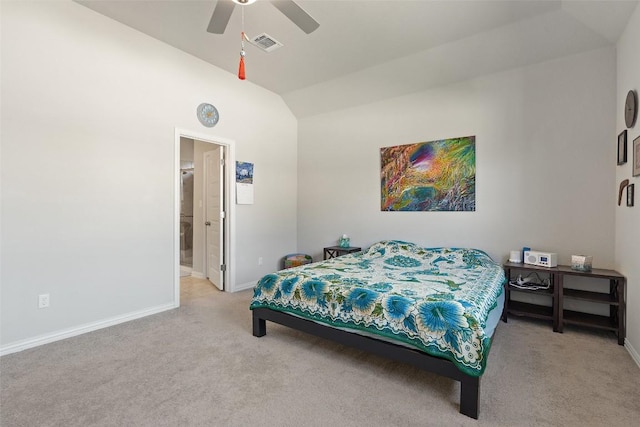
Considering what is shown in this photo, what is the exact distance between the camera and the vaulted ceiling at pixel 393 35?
2822mm

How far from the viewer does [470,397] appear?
1796 millimetres

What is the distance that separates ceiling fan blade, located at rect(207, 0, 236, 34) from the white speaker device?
137 inches

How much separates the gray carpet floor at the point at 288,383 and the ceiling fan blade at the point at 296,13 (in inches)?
98.3

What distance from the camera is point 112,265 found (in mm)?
3193

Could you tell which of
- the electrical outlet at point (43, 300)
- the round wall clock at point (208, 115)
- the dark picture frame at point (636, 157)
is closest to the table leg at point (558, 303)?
the dark picture frame at point (636, 157)

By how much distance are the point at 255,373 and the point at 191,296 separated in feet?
7.59

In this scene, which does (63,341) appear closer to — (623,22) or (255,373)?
(255,373)

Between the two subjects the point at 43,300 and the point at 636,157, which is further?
the point at 43,300

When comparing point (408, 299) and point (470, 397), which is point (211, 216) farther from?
point (470, 397)

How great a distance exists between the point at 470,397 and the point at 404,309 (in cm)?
59

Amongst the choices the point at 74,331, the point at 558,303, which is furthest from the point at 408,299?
the point at 74,331

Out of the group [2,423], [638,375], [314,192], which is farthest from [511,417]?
[314,192]

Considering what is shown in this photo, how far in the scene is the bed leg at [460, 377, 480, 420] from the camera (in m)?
1.78

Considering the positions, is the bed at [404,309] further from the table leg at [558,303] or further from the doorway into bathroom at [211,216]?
the doorway into bathroom at [211,216]
